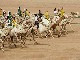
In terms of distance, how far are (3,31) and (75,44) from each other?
4.94 m

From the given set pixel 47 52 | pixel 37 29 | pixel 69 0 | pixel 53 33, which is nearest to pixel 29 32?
pixel 37 29

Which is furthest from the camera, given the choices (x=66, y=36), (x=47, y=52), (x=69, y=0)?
(x=69, y=0)

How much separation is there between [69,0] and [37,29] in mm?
29599

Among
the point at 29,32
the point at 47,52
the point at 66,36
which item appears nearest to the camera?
the point at 47,52

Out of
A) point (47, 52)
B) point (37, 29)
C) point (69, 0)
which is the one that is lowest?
point (47, 52)

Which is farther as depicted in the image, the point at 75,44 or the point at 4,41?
the point at 75,44

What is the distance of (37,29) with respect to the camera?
2030cm

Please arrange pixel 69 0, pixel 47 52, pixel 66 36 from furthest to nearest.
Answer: pixel 69 0, pixel 66 36, pixel 47 52

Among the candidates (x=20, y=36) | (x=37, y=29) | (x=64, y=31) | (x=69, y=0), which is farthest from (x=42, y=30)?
(x=69, y=0)

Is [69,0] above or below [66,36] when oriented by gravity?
above

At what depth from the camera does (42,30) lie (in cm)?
2077

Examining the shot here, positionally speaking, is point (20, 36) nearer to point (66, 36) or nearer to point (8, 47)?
point (8, 47)

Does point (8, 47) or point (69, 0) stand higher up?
point (69, 0)

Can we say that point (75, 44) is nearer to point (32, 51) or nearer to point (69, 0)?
point (32, 51)
